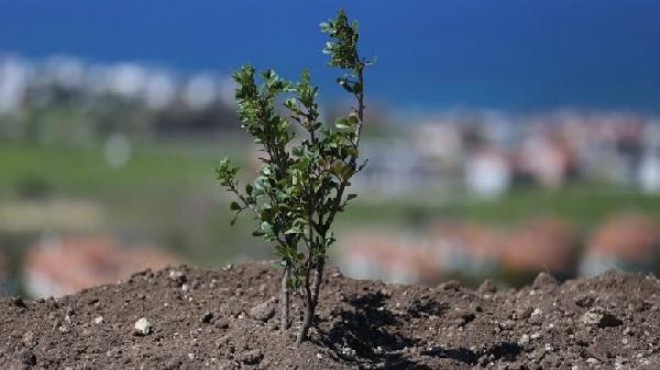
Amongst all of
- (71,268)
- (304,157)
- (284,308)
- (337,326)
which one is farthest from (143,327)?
(71,268)

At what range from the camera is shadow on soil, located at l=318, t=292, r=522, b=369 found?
183 inches

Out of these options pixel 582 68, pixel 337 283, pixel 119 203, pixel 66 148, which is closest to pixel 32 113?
pixel 66 148

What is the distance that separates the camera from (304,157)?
438cm

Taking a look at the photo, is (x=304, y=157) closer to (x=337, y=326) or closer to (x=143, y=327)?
(x=337, y=326)

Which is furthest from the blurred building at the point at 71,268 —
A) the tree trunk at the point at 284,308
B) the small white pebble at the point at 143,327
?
the tree trunk at the point at 284,308

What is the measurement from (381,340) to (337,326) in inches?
8.1

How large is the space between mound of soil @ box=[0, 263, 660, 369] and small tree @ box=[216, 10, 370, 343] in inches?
12.5

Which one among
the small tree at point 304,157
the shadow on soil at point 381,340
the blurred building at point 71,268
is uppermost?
the blurred building at point 71,268

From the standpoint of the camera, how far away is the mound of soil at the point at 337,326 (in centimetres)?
460

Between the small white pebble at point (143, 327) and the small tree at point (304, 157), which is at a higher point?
the small tree at point (304, 157)

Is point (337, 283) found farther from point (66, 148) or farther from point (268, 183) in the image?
point (66, 148)

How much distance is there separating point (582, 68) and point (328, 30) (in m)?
82.6

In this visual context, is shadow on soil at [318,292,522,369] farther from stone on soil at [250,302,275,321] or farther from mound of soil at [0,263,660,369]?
stone on soil at [250,302,275,321]

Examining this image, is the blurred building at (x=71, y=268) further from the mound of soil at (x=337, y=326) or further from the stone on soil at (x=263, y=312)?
the stone on soil at (x=263, y=312)
